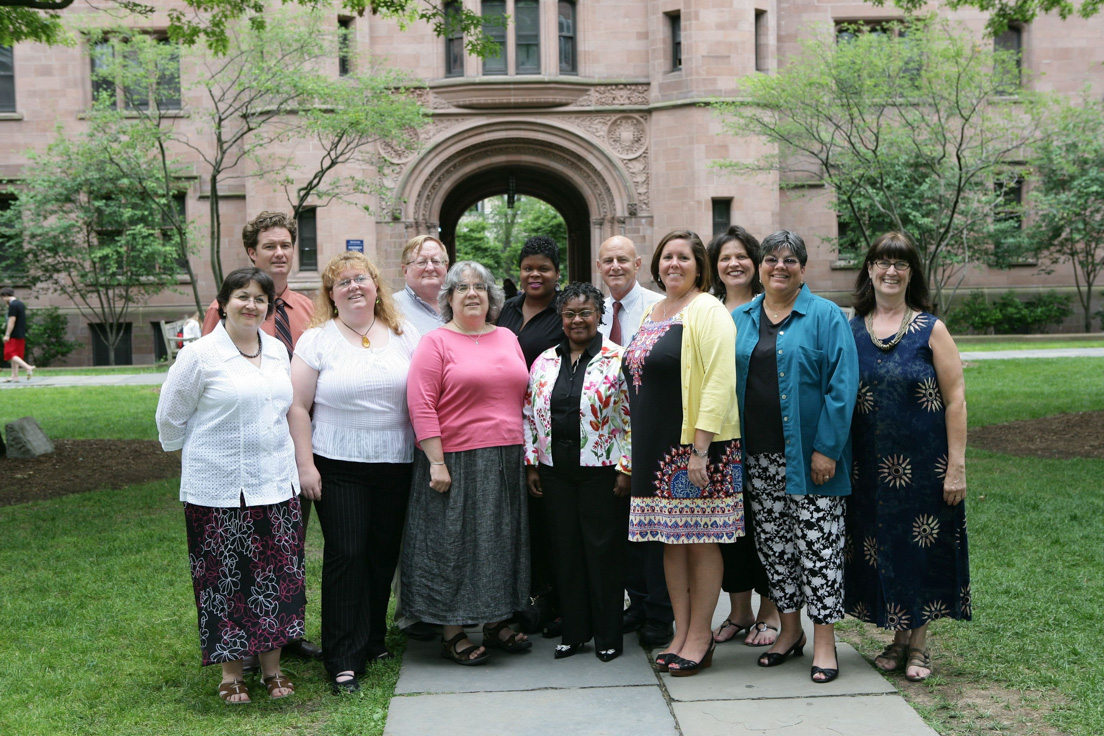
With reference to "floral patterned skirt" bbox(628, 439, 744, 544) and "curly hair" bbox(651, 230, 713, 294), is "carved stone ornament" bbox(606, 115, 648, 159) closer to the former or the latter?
"curly hair" bbox(651, 230, 713, 294)

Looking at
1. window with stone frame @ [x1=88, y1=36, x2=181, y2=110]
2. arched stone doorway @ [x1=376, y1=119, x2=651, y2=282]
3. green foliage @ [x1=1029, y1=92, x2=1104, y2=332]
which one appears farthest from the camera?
green foliage @ [x1=1029, y1=92, x2=1104, y2=332]

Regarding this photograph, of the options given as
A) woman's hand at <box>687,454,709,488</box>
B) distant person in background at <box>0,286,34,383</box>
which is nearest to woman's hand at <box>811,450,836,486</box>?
woman's hand at <box>687,454,709,488</box>

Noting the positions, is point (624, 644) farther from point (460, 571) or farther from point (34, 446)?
point (34, 446)

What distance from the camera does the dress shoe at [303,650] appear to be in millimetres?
5105

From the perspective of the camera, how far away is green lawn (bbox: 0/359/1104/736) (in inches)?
167

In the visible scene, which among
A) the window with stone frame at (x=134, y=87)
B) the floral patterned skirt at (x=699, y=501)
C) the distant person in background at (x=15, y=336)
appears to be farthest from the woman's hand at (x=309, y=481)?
the distant person in background at (x=15, y=336)

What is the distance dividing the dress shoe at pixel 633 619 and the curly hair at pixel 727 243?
1732 mm

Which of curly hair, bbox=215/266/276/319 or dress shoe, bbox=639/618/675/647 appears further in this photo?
dress shoe, bbox=639/618/675/647

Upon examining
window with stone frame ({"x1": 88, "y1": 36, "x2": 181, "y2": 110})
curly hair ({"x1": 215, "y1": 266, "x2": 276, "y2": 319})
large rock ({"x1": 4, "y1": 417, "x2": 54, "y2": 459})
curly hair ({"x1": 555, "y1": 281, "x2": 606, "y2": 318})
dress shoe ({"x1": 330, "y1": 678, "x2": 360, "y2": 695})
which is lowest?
dress shoe ({"x1": 330, "y1": 678, "x2": 360, "y2": 695})

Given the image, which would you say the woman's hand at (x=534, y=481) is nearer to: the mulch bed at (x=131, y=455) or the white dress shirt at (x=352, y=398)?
the white dress shirt at (x=352, y=398)

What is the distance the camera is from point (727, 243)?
16.6ft

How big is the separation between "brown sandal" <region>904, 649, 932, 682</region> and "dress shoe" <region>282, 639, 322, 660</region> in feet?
9.29

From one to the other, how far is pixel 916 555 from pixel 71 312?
26406 millimetres

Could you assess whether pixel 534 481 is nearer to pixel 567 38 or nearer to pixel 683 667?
pixel 683 667
